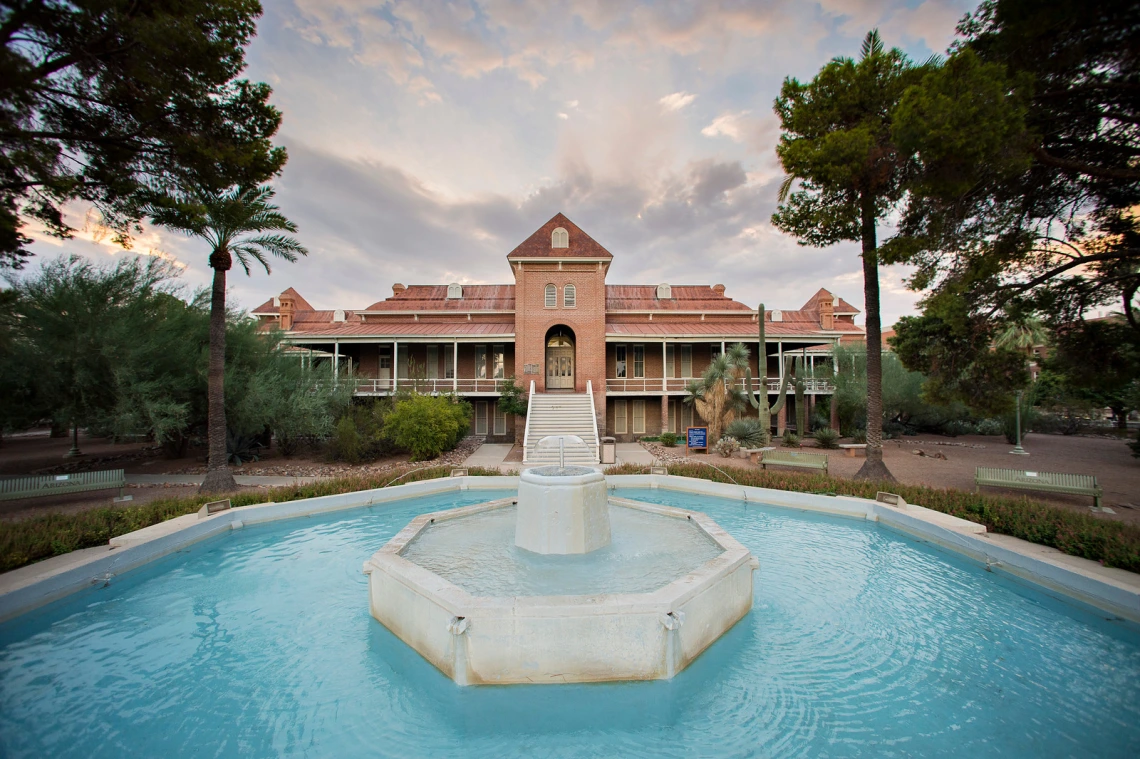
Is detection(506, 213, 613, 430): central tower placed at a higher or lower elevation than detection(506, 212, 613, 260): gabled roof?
lower

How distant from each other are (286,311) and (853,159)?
35.6 metres

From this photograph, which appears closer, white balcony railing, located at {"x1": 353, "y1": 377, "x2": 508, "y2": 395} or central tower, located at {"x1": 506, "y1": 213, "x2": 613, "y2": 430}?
white balcony railing, located at {"x1": 353, "y1": 377, "x2": 508, "y2": 395}

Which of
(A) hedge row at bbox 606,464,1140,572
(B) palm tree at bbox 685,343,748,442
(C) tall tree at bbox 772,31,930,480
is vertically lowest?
(A) hedge row at bbox 606,464,1140,572

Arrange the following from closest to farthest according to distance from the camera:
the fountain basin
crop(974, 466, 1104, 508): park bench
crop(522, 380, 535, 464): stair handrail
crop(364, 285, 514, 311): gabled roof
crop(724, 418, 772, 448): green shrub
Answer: the fountain basin → crop(974, 466, 1104, 508): park bench → crop(522, 380, 535, 464): stair handrail → crop(724, 418, 772, 448): green shrub → crop(364, 285, 514, 311): gabled roof

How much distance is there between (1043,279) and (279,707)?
16.0 metres

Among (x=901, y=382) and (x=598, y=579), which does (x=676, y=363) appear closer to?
(x=901, y=382)

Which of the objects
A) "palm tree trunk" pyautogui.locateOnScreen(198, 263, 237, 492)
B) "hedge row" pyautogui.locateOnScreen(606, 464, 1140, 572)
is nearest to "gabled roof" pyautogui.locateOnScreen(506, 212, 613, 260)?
"palm tree trunk" pyautogui.locateOnScreen(198, 263, 237, 492)

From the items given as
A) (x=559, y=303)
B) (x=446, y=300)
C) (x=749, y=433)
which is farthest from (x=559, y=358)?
(x=749, y=433)

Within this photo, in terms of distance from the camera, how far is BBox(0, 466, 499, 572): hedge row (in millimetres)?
7019

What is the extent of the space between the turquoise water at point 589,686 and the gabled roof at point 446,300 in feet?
73.8

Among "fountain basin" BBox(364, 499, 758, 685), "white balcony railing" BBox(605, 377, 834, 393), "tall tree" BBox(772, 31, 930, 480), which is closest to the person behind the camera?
"fountain basin" BBox(364, 499, 758, 685)

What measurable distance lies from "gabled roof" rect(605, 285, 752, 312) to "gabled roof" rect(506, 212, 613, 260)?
6076 mm

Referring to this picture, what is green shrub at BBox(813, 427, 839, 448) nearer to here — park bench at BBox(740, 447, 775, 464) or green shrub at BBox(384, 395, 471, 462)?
park bench at BBox(740, 447, 775, 464)

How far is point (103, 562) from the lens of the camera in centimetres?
705
